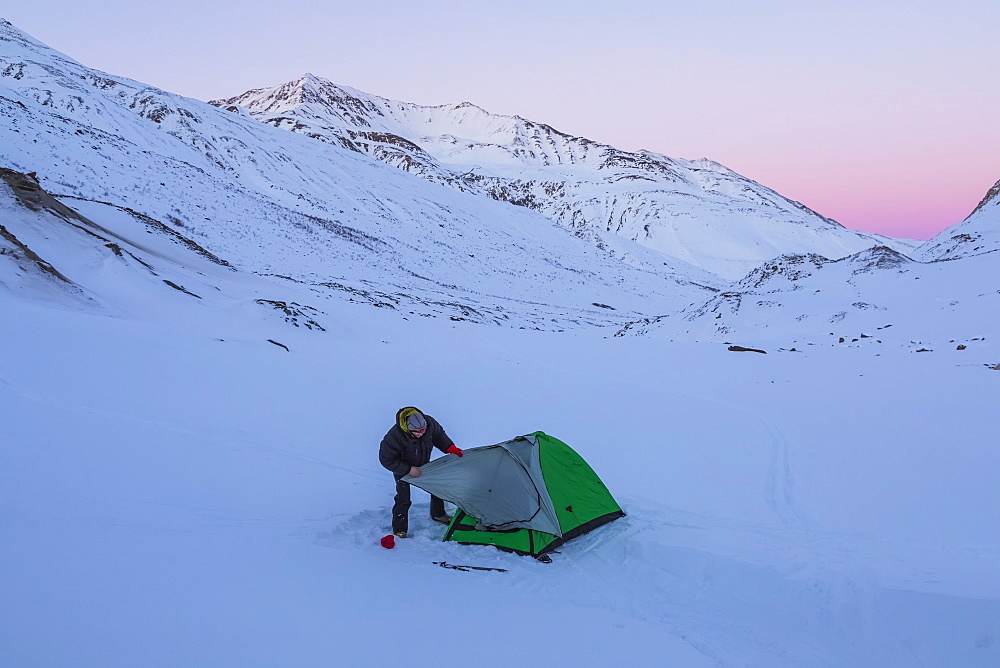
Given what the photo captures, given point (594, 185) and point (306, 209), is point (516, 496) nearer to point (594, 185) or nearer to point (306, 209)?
point (306, 209)

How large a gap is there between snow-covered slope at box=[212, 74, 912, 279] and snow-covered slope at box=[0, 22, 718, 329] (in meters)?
19.4

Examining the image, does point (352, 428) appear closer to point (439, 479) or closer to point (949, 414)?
point (439, 479)

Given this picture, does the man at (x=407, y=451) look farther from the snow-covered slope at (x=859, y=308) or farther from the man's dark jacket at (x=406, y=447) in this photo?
the snow-covered slope at (x=859, y=308)

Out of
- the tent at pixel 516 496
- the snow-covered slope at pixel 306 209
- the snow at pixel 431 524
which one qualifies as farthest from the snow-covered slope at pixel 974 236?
the tent at pixel 516 496

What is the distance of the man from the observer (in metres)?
6.23

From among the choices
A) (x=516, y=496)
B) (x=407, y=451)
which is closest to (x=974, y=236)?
(x=516, y=496)

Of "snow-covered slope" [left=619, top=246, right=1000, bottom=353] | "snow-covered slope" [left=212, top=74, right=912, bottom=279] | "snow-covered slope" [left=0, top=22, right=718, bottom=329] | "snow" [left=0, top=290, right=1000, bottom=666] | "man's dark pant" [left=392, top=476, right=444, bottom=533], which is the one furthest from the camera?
"snow-covered slope" [left=212, top=74, right=912, bottom=279]

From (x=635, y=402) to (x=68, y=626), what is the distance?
1126 cm

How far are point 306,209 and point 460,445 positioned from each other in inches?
1917

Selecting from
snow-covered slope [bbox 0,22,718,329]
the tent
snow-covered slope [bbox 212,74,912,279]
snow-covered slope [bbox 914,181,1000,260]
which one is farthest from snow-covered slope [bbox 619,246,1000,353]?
snow-covered slope [bbox 212,74,912,279]

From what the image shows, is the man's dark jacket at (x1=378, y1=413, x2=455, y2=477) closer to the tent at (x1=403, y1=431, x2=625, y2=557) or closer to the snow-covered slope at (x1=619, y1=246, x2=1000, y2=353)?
the tent at (x1=403, y1=431, x2=625, y2=557)

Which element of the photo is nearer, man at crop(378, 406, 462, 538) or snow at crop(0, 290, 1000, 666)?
snow at crop(0, 290, 1000, 666)

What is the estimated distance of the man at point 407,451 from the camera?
623cm

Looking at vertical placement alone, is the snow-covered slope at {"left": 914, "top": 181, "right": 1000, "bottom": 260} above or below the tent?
above
